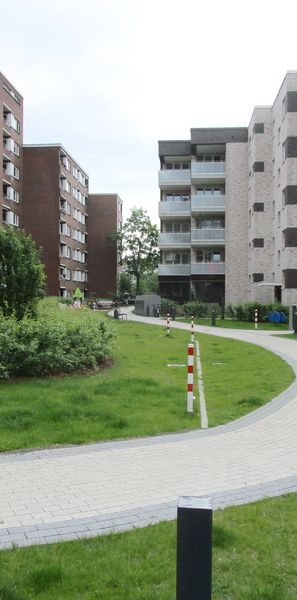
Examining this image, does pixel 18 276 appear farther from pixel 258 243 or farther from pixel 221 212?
pixel 221 212

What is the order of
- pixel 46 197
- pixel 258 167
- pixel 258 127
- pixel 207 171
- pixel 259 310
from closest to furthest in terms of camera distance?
pixel 259 310, pixel 258 127, pixel 258 167, pixel 207 171, pixel 46 197

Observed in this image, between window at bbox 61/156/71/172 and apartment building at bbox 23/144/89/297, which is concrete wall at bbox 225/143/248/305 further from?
window at bbox 61/156/71/172

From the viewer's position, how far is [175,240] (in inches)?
2093

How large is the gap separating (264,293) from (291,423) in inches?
1531

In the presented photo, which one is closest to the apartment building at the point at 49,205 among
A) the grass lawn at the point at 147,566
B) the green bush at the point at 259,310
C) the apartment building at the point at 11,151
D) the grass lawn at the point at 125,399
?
the apartment building at the point at 11,151

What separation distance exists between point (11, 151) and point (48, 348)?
49714mm

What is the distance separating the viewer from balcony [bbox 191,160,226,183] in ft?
171

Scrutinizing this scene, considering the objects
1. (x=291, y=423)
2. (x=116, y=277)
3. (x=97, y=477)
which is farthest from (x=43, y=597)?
(x=116, y=277)

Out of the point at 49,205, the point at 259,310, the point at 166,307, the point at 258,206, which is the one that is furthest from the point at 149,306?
the point at 49,205

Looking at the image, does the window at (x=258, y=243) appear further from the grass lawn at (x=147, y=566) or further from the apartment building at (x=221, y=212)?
the grass lawn at (x=147, y=566)

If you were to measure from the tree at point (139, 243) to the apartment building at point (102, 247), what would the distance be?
13.9 feet

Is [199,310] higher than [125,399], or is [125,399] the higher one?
[199,310]

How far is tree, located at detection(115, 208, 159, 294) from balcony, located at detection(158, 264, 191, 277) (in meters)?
22.4

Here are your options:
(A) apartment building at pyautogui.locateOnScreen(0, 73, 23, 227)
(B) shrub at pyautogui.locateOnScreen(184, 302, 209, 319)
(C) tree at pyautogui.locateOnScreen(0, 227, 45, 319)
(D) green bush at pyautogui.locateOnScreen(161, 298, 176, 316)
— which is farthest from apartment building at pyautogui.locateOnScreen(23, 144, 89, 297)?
(C) tree at pyautogui.locateOnScreen(0, 227, 45, 319)
